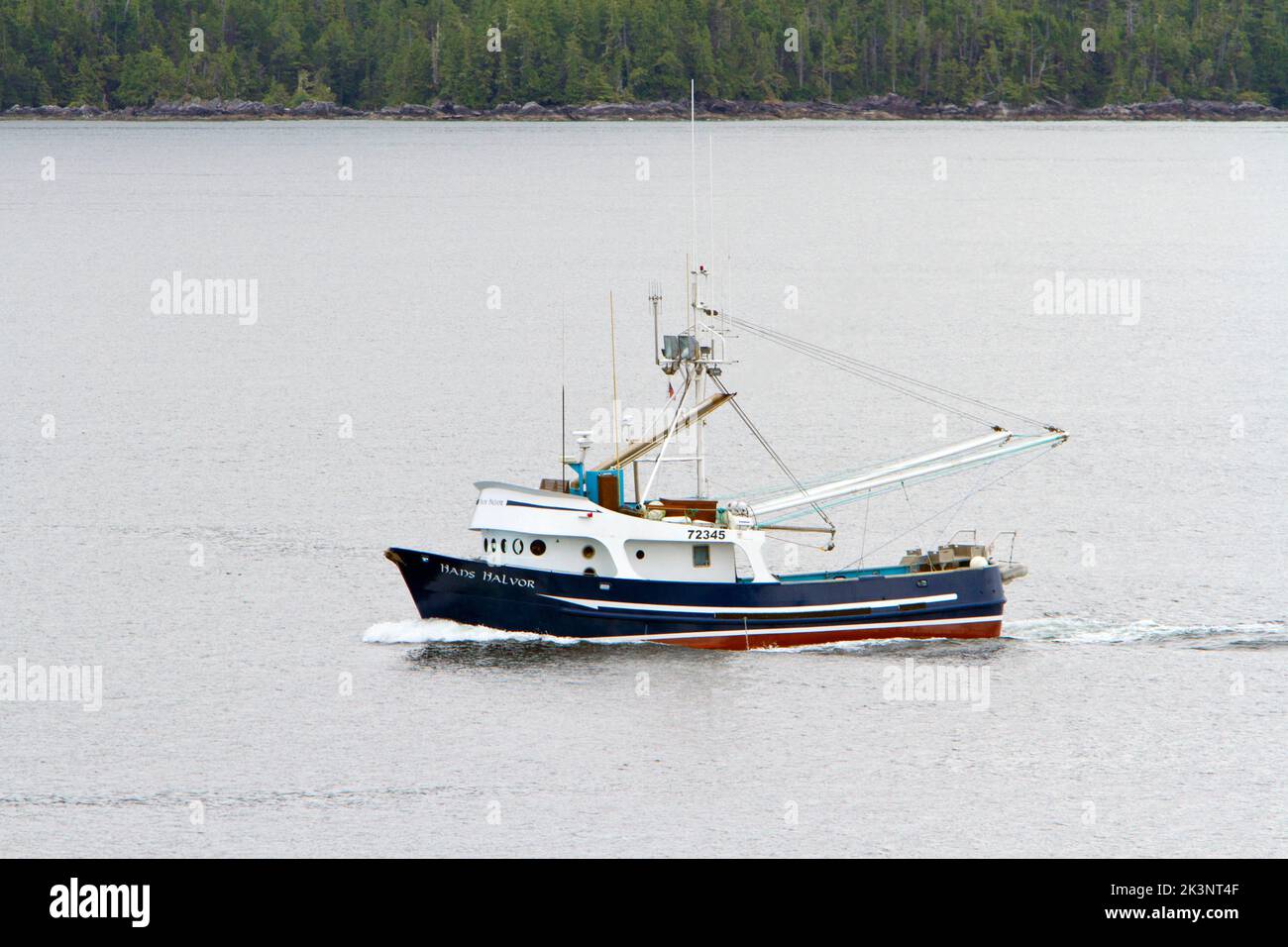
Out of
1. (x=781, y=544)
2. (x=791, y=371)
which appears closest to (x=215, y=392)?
(x=791, y=371)

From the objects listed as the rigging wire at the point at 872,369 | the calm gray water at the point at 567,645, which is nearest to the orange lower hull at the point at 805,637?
the calm gray water at the point at 567,645

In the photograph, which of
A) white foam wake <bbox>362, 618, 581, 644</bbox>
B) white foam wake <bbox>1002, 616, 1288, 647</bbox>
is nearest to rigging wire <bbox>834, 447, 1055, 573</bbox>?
white foam wake <bbox>1002, 616, 1288, 647</bbox>

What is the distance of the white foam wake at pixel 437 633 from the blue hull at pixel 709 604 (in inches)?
9.7

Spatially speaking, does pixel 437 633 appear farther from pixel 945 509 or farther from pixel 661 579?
pixel 945 509

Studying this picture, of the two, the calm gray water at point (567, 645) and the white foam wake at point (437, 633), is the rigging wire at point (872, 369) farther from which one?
the white foam wake at point (437, 633)

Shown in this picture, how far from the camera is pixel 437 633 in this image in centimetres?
6406

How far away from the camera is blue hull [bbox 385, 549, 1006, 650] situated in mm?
62125

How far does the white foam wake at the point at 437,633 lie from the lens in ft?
207

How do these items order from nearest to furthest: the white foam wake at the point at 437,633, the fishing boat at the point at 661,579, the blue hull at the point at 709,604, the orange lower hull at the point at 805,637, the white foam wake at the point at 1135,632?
the fishing boat at the point at 661,579 → the blue hull at the point at 709,604 → the orange lower hull at the point at 805,637 → the white foam wake at the point at 437,633 → the white foam wake at the point at 1135,632

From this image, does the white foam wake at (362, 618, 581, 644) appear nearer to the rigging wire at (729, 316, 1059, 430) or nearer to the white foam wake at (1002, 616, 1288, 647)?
the white foam wake at (1002, 616, 1288, 647)

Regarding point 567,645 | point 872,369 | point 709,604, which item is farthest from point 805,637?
point 872,369

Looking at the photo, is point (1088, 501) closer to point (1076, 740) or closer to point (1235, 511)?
point (1235, 511)

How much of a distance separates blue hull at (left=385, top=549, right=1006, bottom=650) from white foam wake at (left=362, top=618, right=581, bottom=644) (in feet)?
0.81

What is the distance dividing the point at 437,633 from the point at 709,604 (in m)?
8.71
